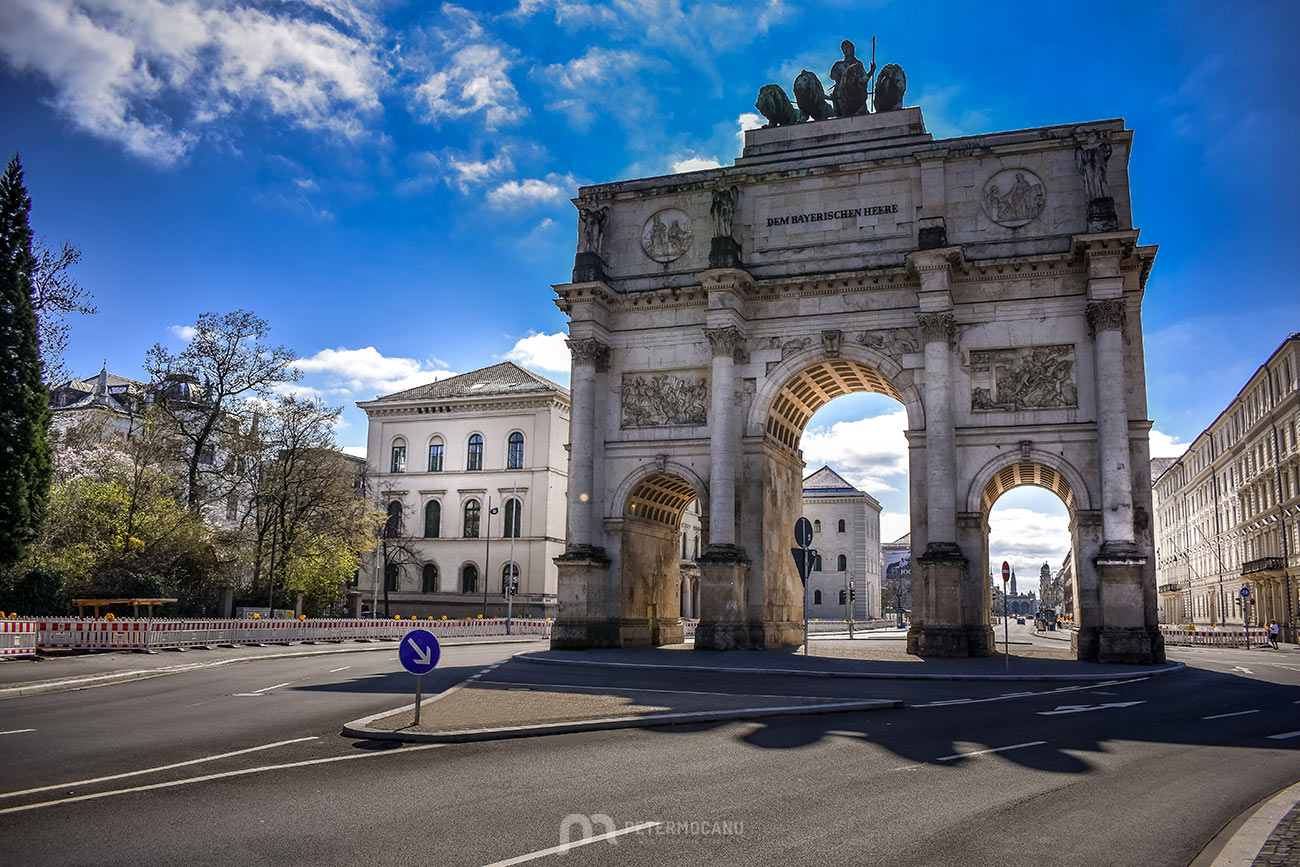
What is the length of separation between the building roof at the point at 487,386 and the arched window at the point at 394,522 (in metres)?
7.98

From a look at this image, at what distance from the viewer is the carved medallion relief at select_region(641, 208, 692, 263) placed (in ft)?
112

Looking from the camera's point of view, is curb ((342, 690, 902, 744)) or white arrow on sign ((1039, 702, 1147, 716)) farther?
white arrow on sign ((1039, 702, 1147, 716))

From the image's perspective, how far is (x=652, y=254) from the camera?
34.6 m

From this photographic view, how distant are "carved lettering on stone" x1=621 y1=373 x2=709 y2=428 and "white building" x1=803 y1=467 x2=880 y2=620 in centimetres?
6613

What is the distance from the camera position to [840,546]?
100 meters

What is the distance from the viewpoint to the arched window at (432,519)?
67625 mm

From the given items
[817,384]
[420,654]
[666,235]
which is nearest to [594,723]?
[420,654]

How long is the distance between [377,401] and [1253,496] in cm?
6140

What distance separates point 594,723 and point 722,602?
1778 centimetres

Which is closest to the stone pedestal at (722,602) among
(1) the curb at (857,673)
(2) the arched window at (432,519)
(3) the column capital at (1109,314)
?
(1) the curb at (857,673)

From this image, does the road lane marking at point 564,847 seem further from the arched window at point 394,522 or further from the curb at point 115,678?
the arched window at point 394,522

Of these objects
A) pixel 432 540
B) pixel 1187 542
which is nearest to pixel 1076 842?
pixel 432 540

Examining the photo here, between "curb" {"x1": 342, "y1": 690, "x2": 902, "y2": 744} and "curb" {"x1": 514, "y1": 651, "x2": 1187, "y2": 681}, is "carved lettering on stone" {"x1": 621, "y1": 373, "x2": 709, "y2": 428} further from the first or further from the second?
"curb" {"x1": 342, "y1": 690, "x2": 902, "y2": 744}

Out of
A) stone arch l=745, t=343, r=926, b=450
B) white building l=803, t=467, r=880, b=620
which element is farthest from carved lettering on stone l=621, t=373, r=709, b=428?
white building l=803, t=467, r=880, b=620
